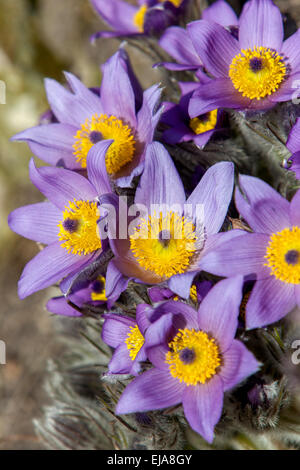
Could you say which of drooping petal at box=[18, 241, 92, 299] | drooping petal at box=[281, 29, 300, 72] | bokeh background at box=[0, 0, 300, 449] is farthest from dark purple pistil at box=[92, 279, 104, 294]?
bokeh background at box=[0, 0, 300, 449]

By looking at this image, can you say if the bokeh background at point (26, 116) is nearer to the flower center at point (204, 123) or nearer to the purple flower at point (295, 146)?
the flower center at point (204, 123)

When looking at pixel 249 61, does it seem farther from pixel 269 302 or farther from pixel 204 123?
pixel 269 302

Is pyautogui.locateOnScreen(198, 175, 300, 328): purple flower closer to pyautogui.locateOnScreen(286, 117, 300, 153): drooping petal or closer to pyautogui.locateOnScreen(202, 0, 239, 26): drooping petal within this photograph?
pyautogui.locateOnScreen(286, 117, 300, 153): drooping petal

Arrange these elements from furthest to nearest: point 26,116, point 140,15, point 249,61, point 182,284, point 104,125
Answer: point 26,116 → point 140,15 → point 104,125 → point 249,61 → point 182,284

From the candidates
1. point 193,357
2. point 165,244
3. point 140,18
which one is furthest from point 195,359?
point 140,18
